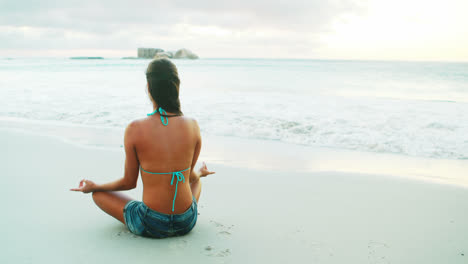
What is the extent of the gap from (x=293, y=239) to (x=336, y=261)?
1.36 feet

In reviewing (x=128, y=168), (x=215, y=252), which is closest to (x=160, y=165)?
(x=128, y=168)

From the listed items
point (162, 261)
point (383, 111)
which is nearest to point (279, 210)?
point (162, 261)

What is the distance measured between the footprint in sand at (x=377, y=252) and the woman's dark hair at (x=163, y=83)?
5.97 ft

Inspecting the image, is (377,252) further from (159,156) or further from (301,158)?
(301,158)

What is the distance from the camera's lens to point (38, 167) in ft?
15.6

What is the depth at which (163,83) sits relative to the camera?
246 cm

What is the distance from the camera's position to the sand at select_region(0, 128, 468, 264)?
266cm

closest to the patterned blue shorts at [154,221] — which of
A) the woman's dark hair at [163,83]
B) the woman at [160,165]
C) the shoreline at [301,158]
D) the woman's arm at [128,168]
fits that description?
the woman at [160,165]

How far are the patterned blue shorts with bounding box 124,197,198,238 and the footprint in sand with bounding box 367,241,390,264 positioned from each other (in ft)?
4.48

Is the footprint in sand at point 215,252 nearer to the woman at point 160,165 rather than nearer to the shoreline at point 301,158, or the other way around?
the woman at point 160,165

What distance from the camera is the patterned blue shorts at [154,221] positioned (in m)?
2.67

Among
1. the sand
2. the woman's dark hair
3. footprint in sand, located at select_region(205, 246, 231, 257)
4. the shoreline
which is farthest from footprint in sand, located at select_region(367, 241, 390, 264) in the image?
the shoreline

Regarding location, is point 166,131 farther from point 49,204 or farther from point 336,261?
point 49,204

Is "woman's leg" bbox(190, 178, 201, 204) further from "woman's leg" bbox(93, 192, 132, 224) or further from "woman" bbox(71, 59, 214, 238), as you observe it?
"woman's leg" bbox(93, 192, 132, 224)
